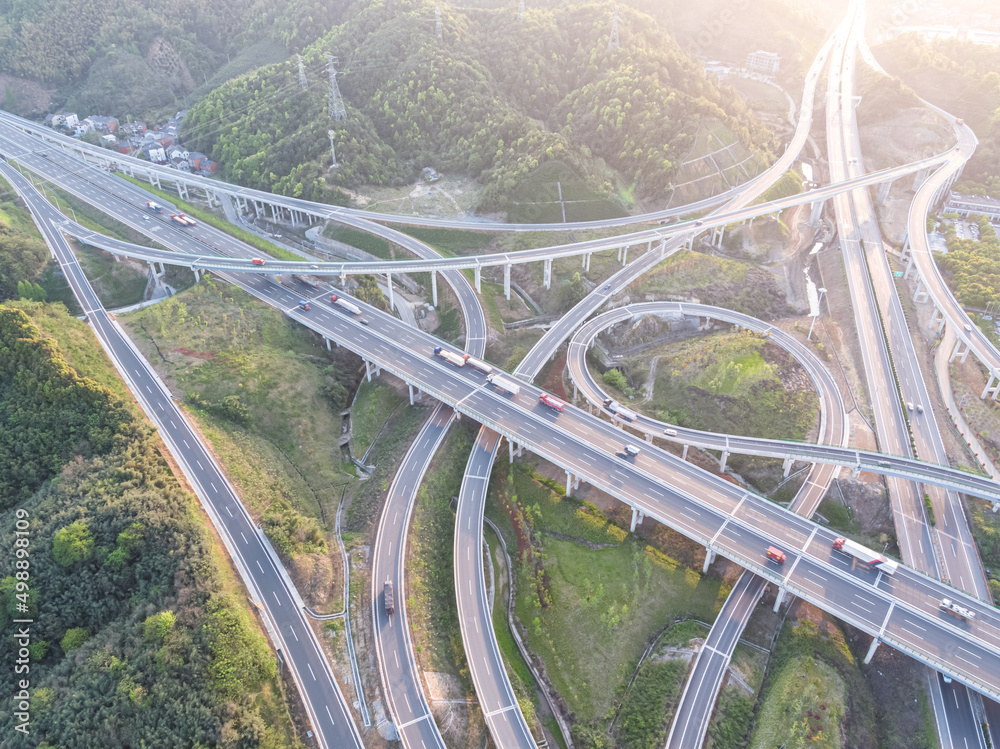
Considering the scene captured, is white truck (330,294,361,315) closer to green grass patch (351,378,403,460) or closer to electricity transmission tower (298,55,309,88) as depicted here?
green grass patch (351,378,403,460)

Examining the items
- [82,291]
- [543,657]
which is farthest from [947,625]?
[82,291]

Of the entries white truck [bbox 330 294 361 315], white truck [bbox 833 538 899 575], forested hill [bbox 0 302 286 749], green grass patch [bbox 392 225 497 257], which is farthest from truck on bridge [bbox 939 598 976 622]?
green grass patch [bbox 392 225 497 257]

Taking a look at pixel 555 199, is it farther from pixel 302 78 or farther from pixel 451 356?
pixel 302 78

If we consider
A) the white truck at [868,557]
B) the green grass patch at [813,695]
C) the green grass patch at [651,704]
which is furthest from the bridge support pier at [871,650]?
the green grass patch at [651,704]

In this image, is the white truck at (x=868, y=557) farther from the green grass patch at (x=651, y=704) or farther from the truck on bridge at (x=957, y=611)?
the green grass patch at (x=651, y=704)

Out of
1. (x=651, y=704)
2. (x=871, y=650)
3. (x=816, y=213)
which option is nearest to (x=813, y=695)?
(x=871, y=650)
